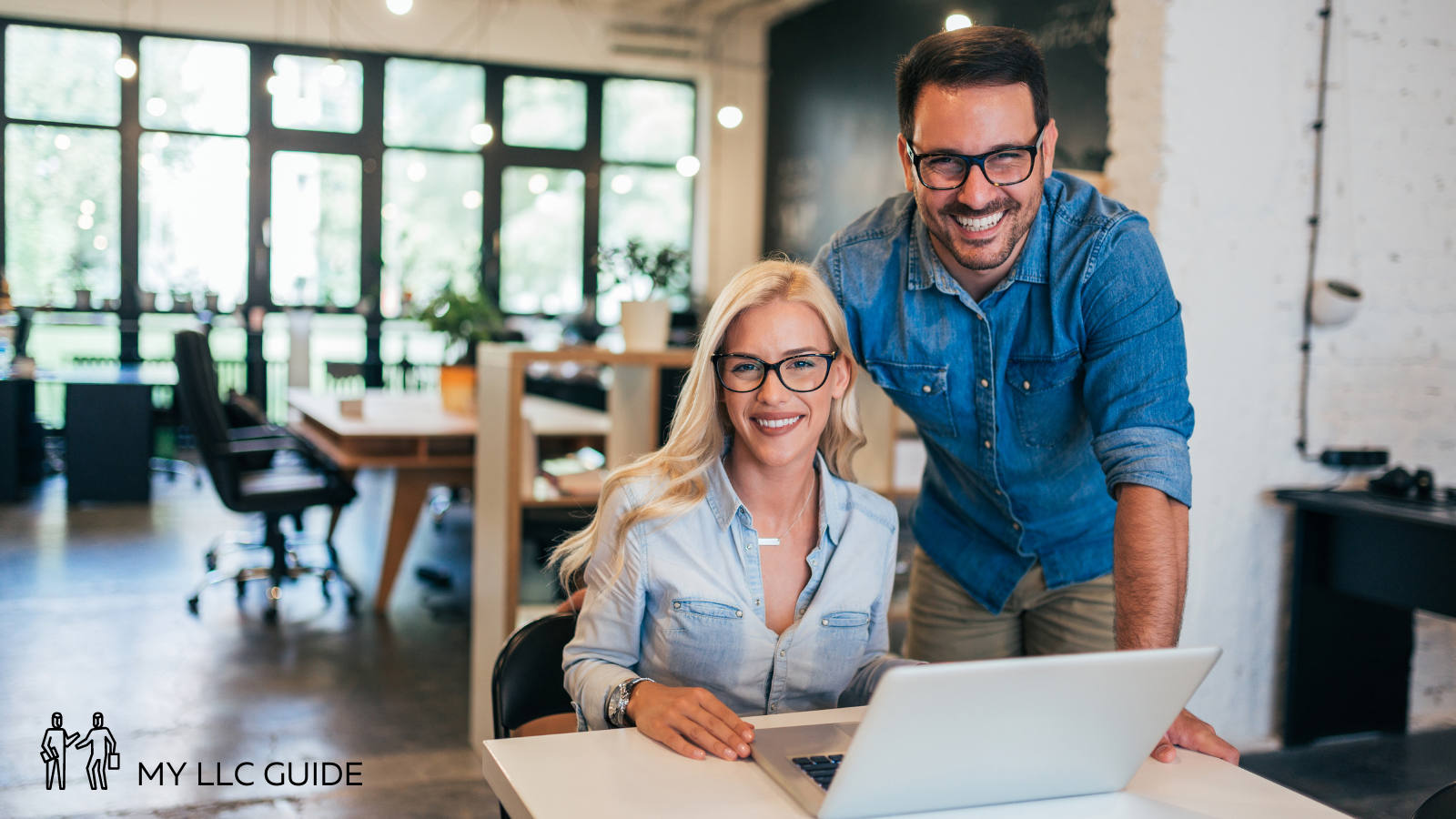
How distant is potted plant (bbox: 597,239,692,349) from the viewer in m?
3.18

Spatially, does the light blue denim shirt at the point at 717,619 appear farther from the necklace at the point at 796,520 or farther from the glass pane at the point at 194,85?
the glass pane at the point at 194,85

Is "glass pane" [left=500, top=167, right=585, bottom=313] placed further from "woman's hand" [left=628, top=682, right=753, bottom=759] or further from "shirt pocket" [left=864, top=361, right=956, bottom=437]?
"woman's hand" [left=628, top=682, right=753, bottom=759]

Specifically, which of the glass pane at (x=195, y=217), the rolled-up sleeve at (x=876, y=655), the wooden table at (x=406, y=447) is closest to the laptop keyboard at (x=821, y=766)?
the rolled-up sleeve at (x=876, y=655)

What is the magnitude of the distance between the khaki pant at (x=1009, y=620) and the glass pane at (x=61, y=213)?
29.0ft

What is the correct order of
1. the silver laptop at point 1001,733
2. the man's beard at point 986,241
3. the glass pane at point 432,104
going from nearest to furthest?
the silver laptop at point 1001,733 < the man's beard at point 986,241 < the glass pane at point 432,104

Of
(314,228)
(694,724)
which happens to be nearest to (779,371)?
(694,724)

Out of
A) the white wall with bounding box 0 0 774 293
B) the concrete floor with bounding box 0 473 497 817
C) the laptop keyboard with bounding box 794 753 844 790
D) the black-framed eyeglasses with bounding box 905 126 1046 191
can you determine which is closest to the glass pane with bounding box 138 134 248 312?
the white wall with bounding box 0 0 774 293

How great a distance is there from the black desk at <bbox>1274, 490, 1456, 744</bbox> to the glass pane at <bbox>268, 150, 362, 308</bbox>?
8.20 meters

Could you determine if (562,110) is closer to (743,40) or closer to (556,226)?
(556,226)

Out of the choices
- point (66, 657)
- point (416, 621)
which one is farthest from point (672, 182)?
point (66, 657)

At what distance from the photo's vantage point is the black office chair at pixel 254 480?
4.43 meters

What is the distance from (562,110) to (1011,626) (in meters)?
8.90

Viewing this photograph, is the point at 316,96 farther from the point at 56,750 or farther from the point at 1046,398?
the point at 1046,398

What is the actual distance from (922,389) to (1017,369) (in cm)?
15
